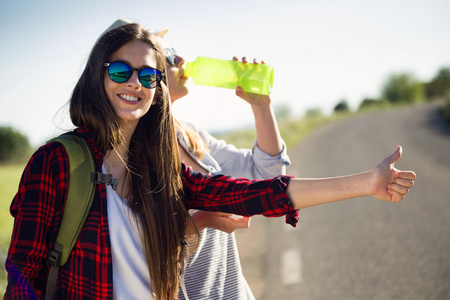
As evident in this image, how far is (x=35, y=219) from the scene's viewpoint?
4.55 ft

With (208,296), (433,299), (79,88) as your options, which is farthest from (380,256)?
(79,88)

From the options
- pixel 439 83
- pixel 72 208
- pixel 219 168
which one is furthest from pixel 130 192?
pixel 439 83

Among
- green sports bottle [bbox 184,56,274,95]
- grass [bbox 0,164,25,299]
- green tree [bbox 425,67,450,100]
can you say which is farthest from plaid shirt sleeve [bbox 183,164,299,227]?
green tree [bbox 425,67,450,100]

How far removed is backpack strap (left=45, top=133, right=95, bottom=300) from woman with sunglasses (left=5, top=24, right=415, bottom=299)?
0.03 m

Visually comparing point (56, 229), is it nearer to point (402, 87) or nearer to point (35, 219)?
point (35, 219)

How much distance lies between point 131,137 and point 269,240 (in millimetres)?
4482

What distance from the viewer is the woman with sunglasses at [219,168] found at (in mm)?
Result: 1979

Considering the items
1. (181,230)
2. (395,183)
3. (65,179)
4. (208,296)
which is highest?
(65,179)

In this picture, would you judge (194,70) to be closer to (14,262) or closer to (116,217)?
(116,217)

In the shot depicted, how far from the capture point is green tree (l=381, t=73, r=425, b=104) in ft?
213

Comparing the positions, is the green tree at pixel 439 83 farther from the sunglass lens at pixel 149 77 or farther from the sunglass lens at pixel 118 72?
the sunglass lens at pixel 118 72

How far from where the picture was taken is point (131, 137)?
194 centimetres

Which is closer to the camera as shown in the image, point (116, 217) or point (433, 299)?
point (116, 217)

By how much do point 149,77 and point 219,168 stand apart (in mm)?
801
